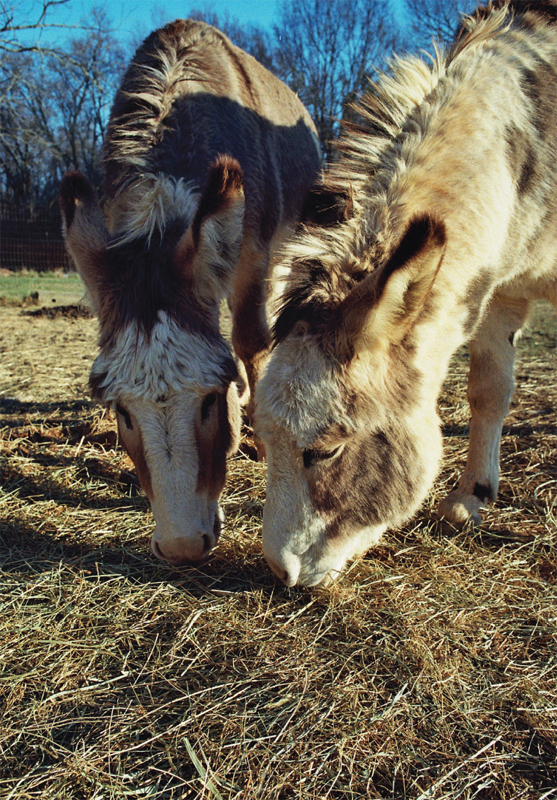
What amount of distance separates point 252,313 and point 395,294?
206cm

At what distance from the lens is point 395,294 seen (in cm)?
189

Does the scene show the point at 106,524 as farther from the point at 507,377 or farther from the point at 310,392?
the point at 507,377

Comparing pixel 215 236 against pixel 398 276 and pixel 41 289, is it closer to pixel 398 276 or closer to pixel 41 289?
pixel 398 276

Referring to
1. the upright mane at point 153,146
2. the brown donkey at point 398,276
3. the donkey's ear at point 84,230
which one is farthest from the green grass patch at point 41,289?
the brown donkey at point 398,276

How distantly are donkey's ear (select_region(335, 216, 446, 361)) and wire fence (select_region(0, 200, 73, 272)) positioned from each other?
65.3 ft

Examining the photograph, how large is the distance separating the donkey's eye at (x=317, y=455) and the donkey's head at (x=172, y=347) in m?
0.60

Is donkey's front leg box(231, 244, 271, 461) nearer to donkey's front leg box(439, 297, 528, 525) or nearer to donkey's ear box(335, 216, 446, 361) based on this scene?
donkey's front leg box(439, 297, 528, 525)

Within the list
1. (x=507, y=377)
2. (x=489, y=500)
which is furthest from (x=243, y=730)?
(x=507, y=377)

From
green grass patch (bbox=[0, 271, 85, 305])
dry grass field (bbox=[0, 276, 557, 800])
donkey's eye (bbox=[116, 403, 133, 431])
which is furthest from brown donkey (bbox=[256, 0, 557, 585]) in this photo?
green grass patch (bbox=[0, 271, 85, 305])

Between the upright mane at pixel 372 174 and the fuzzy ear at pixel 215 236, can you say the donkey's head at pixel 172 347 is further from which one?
the upright mane at pixel 372 174

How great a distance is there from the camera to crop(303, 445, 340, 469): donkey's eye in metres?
2.10

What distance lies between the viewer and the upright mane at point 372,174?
209cm

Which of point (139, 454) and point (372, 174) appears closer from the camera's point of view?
point (372, 174)

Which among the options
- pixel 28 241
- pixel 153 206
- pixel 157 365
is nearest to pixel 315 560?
pixel 157 365
